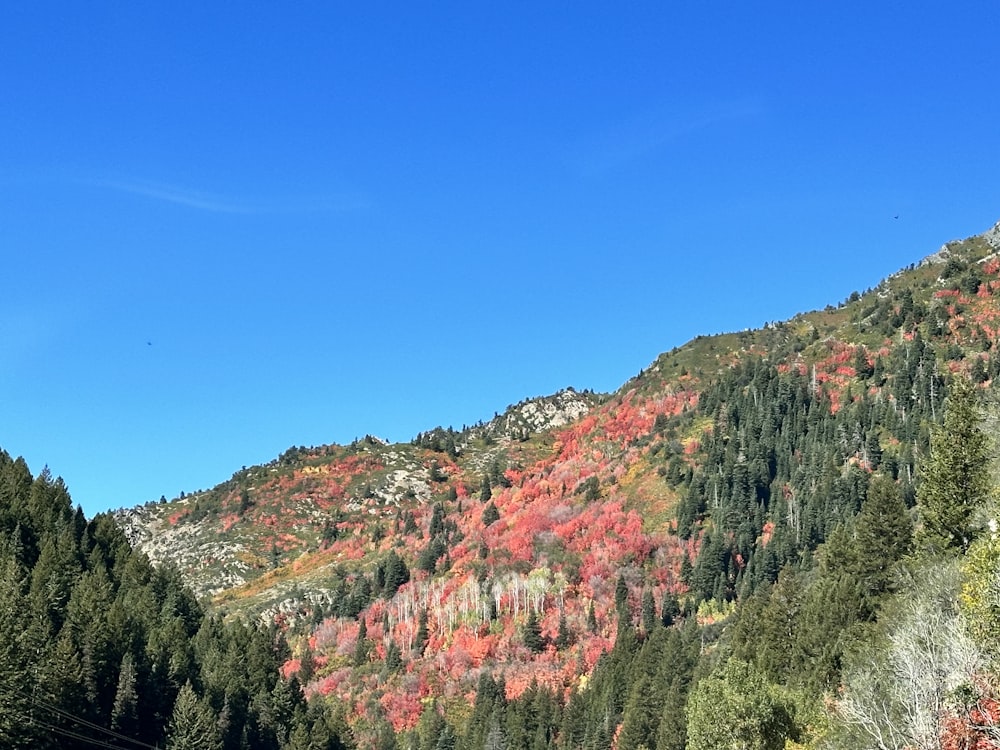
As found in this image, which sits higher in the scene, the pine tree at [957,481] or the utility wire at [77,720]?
the pine tree at [957,481]

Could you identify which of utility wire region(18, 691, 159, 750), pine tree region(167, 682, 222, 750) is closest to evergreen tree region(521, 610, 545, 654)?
pine tree region(167, 682, 222, 750)

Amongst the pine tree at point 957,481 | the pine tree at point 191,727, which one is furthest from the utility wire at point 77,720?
the pine tree at point 957,481

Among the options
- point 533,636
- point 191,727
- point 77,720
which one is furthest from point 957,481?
point 533,636

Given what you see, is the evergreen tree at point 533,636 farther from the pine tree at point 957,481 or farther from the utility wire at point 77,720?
the pine tree at point 957,481

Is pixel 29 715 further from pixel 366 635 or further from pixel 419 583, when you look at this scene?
pixel 419 583

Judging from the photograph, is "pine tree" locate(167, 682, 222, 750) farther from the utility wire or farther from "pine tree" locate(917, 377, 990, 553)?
"pine tree" locate(917, 377, 990, 553)

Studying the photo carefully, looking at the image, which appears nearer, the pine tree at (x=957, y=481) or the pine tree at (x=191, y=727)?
the pine tree at (x=957, y=481)

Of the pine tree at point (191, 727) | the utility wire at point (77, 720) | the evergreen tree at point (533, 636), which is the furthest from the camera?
the evergreen tree at point (533, 636)

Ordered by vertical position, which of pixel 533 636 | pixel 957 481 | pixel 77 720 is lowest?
pixel 77 720

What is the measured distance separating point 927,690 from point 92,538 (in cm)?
12027

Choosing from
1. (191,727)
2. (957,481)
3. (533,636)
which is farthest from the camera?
(533,636)

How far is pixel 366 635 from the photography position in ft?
593

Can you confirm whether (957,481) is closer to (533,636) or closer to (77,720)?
(77,720)

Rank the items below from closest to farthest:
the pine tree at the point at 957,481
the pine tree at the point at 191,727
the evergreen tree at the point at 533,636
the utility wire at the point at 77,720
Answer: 1. the pine tree at the point at 957,481
2. the utility wire at the point at 77,720
3. the pine tree at the point at 191,727
4. the evergreen tree at the point at 533,636
